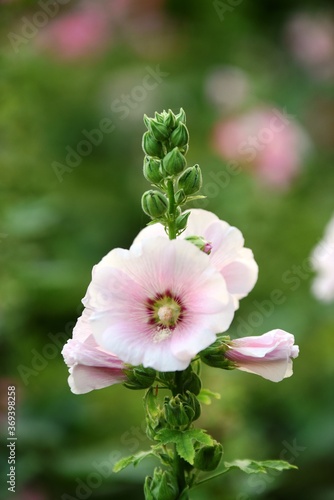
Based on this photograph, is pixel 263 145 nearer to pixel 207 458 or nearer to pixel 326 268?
pixel 326 268

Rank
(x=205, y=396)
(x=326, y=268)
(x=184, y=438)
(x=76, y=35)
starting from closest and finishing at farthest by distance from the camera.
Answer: (x=184, y=438)
(x=205, y=396)
(x=326, y=268)
(x=76, y=35)

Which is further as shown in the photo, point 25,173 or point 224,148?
point 224,148

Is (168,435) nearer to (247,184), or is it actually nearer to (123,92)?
(247,184)

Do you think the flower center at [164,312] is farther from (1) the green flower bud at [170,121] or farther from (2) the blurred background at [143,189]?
(2) the blurred background at [143,189]

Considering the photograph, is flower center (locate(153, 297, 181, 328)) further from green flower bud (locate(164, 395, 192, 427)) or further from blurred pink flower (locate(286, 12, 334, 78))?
blurred pink flower (locate(286, 12, 334, 78))

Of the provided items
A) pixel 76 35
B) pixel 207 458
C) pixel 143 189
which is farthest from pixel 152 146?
pixel 76 35

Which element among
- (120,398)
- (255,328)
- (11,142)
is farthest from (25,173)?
(255,328)

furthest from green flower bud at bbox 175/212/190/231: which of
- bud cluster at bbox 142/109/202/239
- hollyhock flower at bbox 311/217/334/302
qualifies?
hollyhock flower at bbox 311/217/334/302
